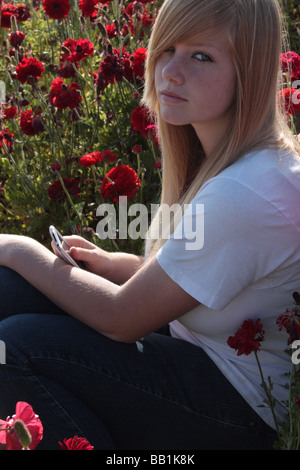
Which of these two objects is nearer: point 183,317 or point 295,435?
point 295,435

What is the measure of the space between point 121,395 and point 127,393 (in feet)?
0.05

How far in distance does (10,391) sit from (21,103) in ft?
5.48

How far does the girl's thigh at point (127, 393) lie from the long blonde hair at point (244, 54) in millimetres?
468

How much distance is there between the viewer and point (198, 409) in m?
1.67

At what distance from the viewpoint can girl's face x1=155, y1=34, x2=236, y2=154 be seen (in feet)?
5.46

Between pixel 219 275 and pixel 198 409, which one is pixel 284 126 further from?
pixel 198 409

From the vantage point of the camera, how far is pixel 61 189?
2.76 metres

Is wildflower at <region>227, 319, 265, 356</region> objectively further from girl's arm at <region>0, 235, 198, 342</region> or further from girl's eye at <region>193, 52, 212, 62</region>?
girl's eye at <region>193, 52, 212, 62</region>

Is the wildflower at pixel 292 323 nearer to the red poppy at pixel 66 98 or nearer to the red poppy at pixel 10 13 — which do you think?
the red poppy at pixel 66 98

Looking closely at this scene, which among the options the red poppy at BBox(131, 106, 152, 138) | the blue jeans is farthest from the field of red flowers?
the blue jeans

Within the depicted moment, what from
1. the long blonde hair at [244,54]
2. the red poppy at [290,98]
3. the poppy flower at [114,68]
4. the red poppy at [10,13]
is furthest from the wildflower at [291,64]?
the red poppy at [10,13]

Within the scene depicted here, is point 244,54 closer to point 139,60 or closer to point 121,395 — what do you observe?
point 121,395

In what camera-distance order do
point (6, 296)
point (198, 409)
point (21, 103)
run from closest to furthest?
point (198, 409), point (6, 296), point (21, 103)
